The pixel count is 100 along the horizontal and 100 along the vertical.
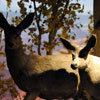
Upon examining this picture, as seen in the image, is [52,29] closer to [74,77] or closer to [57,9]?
[57,9]

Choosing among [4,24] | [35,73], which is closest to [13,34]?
[4,24]

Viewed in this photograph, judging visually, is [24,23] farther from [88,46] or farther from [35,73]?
[88,46]

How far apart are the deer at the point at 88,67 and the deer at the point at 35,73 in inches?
5.5

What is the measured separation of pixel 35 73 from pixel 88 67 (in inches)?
17.1

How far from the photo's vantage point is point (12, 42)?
2.20 m

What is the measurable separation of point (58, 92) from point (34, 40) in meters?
1.13

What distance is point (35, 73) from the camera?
7.55ft

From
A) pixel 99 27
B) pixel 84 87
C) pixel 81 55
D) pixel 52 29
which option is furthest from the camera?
pixel 52 29

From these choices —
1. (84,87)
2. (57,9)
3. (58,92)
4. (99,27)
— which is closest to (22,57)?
(58,92)

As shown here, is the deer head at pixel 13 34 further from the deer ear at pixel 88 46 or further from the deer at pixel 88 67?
the deer ear at pixel 88 46

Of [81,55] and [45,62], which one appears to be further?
[45,62]

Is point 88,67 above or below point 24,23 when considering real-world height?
below

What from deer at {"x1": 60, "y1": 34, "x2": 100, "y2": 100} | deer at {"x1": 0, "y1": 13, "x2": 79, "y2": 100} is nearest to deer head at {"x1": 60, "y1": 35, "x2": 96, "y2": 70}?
deer at {"x1": 60, "y1": 34, "x2": 100, "y2": 100}

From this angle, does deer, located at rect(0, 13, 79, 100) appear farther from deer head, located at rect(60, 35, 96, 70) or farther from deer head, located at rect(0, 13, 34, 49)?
deer head, located at rect(60, 35, 96, 70)
